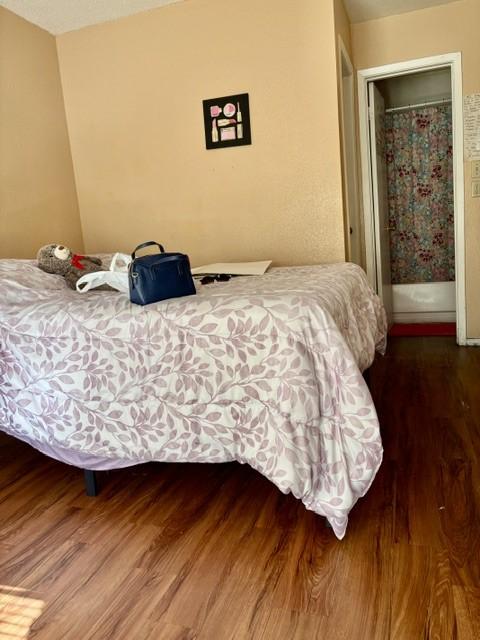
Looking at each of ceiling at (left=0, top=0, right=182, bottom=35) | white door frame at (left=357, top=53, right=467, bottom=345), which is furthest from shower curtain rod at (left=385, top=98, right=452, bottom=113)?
ceiling at (left=0, top=0, right=182, bottom=35)

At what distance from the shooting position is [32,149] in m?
3.02

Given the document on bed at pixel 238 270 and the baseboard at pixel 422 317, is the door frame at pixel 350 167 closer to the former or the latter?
the document on bed at pixel 238 270

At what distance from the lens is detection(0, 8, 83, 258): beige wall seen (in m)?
2.81

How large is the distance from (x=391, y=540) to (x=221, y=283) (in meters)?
1.32

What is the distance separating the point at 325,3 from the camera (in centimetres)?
279

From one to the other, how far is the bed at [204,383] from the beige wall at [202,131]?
1.19 meters

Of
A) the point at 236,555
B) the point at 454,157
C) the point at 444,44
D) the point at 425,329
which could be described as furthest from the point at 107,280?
the point at 425,329

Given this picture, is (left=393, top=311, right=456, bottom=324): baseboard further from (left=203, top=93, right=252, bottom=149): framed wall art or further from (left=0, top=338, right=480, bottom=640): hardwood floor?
(left=0, top=338, right=480, bottom=640): hardwood floor

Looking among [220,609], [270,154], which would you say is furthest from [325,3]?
[220,609]

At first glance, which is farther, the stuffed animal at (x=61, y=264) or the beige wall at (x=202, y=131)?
the beige wall at (x=202, y=131)

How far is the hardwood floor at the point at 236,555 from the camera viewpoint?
1.20 meters

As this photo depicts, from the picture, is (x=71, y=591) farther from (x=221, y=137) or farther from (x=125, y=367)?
(x=221, y=137)

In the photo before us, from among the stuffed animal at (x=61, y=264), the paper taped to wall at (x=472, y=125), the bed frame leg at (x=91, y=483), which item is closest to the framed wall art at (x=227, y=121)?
the stuffed animal at (x=61, y=264)

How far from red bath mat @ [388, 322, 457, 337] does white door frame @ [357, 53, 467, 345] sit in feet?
1.37
